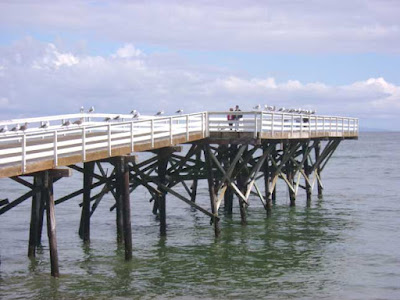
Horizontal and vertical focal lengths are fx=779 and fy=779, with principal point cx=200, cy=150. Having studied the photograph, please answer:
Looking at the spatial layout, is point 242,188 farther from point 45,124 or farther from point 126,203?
point 126,203

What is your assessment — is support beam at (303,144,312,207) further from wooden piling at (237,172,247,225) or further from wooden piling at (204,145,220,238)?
wooden piling at (204,145,220,238)

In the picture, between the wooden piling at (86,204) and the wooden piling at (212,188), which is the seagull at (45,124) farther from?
the wooden piling at (212,188)

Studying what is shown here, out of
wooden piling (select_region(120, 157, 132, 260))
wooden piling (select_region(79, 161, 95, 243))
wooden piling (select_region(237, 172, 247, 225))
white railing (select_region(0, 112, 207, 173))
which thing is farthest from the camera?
wooden piling (select_region(237, 172, 247, 225))

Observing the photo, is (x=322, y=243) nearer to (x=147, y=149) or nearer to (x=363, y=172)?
(x=147, y=149)

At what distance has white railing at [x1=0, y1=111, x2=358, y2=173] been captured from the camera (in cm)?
1896

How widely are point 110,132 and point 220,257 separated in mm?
5224

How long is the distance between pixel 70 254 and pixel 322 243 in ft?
27.6

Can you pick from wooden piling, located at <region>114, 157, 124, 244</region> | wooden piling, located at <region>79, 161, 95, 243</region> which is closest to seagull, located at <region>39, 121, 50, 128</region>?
wooden piling, located at <region>79, 161, 95, 243</region>

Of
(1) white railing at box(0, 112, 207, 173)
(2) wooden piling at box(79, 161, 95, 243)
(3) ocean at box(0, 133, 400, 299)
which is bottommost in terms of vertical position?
(3) ocean at box(0, 133, 400, 299)

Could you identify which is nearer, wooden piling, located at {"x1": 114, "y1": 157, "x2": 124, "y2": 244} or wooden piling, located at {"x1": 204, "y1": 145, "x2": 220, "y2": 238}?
wooden piling, located at {"x1": 114, "y1": 157, "x2": 124, "y2": 244}

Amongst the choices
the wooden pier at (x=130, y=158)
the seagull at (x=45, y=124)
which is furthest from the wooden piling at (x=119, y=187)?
the seagull at (x=45, y=124)

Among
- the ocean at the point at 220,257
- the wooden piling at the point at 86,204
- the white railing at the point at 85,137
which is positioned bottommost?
the ocean at the point at 220,257

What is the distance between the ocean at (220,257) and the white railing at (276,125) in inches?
143

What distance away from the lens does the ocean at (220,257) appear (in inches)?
766
